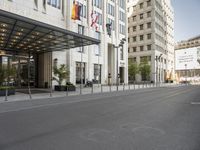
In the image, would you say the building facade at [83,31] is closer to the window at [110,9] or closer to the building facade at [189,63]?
the window at [110,9]

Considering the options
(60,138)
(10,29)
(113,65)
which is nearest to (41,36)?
(10,29)

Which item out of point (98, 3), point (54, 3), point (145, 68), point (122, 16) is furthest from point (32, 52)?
point (145, 68)

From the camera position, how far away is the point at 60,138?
5.91m

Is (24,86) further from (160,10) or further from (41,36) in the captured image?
(160,10)

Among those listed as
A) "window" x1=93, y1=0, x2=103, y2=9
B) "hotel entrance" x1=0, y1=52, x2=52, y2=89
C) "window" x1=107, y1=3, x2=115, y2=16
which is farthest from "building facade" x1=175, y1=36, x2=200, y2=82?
"hotel entrance" x1=0, y1=52, x2=52, y2=89

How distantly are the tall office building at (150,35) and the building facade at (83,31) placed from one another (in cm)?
1737

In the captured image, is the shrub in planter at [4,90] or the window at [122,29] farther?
the window at [122,29]

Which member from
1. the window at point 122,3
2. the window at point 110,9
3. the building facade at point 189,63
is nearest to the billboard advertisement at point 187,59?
the building facade at point 189,63

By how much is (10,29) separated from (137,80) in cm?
5542

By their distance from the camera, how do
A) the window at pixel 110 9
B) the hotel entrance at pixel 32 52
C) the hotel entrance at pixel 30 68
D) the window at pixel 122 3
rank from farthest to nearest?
the window at pixel 122 3 < the window at pixel 110 9 < the hotel entrance at pixel 30 68 < the hotel entrance at pixel 32 52

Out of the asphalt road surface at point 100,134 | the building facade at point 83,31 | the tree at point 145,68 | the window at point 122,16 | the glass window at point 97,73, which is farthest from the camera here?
the tree at point 145,68

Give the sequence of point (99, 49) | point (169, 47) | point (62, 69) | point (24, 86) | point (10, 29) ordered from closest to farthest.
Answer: point (10, 29), point (62, 69), point (24, 86), point (99, 49), point (169, 47)

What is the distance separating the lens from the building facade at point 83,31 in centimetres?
3086

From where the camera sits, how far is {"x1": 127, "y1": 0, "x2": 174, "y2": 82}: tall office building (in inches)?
2676
